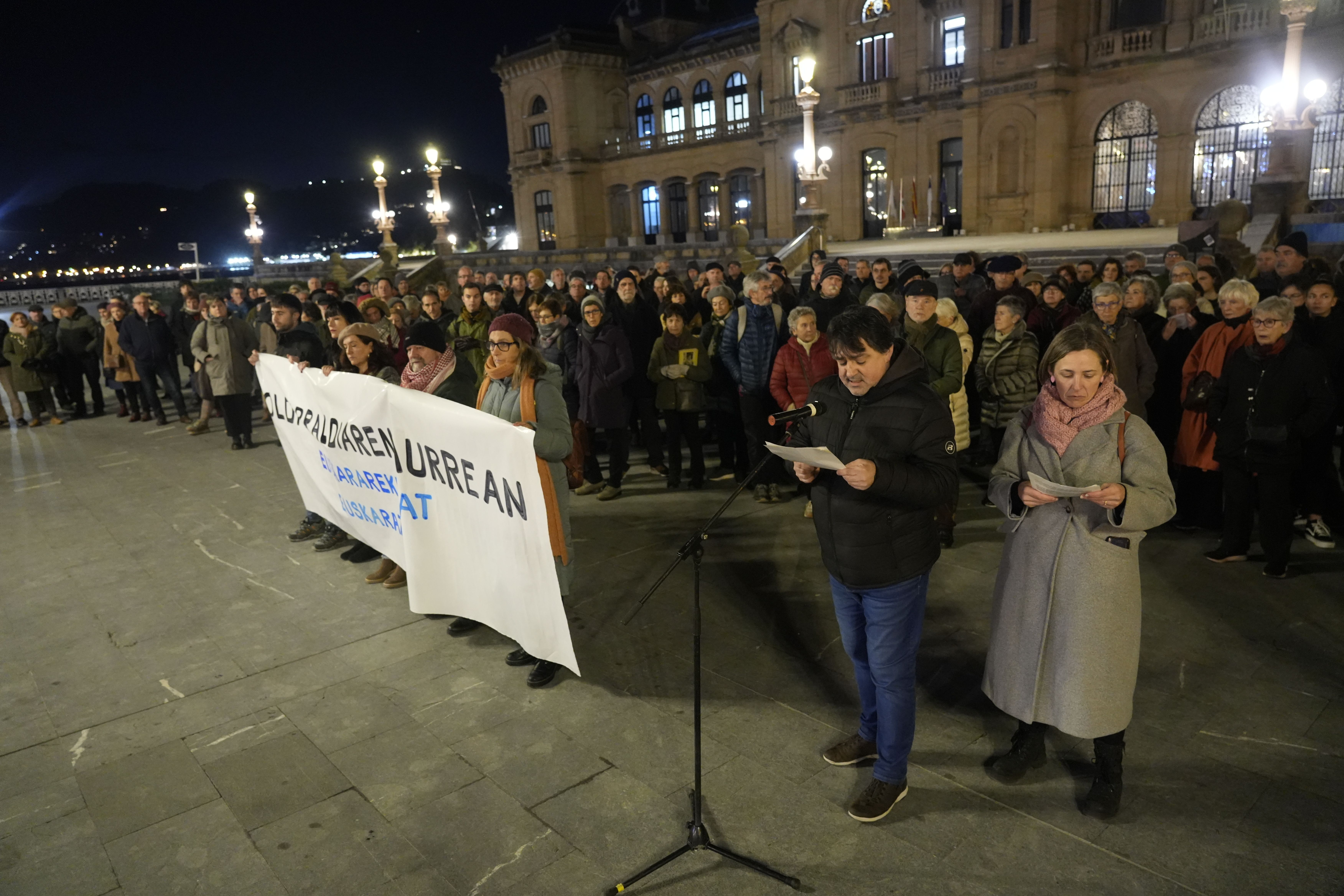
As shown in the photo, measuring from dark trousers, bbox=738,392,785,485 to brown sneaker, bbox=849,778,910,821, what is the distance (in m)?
4.39

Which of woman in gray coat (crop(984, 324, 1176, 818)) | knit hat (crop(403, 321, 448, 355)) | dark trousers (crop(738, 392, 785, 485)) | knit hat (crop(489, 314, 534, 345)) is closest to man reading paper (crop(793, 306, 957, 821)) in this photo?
woman in gray coat (crop(984, 324, 1176, 818))

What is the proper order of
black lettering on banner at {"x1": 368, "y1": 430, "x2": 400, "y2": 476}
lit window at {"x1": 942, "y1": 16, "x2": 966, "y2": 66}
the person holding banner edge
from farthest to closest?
1. lit window at {"x1": 942, "y1": 16, "x2": 966, "y2": 66}
2. black lettering on banner at {"x1": 368, "y1": 430, "x2": 400, "y2": 476}
3. the person holding banner edge

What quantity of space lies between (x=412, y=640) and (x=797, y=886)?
10.5 ft

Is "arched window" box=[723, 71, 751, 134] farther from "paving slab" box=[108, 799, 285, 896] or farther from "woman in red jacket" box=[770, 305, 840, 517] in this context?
"paving slab" box=[108, 799, 285, 896]

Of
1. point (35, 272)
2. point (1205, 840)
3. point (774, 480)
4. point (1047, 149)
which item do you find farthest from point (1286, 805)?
point (35, 272)

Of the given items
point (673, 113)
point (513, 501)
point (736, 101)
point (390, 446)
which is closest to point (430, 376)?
point (390, 446)

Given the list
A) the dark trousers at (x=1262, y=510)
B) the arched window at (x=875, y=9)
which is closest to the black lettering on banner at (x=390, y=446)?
the dark trousers at (x=1262, y=510)

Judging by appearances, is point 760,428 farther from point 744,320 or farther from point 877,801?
point 877,801

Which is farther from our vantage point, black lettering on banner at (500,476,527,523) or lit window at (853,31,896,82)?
lit window at (853,31,896,82)

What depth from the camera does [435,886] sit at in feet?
11.0

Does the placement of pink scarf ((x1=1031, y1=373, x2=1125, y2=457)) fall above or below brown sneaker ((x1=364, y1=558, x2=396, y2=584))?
above

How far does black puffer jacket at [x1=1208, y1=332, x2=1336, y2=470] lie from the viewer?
546 cm

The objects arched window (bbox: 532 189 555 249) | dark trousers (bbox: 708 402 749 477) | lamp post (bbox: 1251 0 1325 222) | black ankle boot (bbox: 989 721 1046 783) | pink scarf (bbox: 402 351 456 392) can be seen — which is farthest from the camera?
arched window (bbox: 532 189 555 249)

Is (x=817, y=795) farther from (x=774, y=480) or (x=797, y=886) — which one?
(x=774, y=480)
